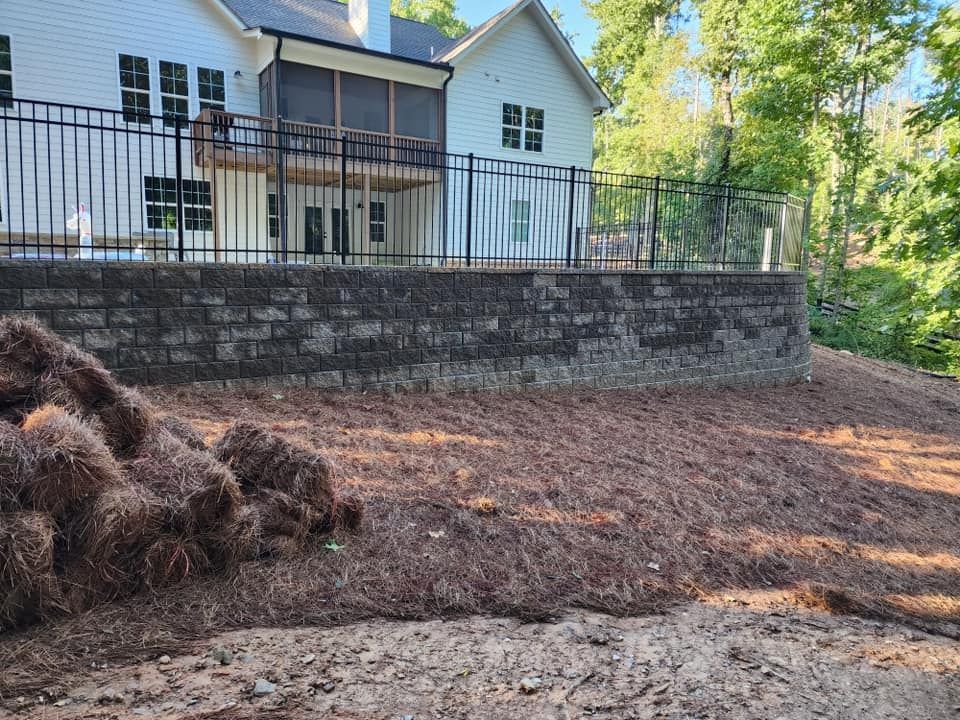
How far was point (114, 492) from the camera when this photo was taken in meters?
2.85

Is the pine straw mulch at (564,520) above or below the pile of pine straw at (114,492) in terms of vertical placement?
below

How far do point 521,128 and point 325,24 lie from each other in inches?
229

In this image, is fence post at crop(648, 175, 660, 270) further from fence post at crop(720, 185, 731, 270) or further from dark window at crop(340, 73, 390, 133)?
dark window at crop(340, 73, 390, 133)

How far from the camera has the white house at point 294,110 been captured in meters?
10.6

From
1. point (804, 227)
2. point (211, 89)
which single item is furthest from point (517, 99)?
point (804, 227)

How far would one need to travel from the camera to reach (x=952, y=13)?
18.9ft

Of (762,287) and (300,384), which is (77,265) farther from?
(762,287)

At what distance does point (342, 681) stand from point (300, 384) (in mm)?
4375

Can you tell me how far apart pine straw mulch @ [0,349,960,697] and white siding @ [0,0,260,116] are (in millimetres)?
10006

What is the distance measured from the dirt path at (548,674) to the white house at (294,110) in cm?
590

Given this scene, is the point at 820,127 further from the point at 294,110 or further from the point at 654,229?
the point at 294,110

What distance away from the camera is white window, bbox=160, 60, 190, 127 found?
1319 cm

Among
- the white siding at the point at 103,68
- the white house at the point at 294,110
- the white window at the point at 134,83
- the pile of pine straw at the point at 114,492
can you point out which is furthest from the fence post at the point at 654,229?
the white window at the point at 134,83

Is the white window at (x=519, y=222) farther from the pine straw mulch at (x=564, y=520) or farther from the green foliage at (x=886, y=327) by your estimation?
A: the green foliage at (x=886, y=327)
